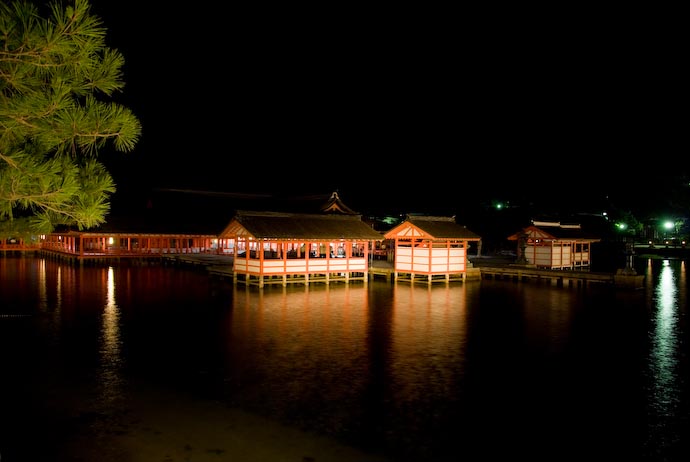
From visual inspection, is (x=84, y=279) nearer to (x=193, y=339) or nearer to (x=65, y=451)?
(x=193, y=339)

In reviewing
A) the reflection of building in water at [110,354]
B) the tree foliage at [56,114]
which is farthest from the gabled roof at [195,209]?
the tree foliage at [56,114]

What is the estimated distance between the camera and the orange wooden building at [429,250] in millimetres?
27641

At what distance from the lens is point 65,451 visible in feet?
22.5

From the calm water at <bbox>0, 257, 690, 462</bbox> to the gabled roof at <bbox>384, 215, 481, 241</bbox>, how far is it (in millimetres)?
5950

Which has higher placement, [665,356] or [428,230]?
[428,230]

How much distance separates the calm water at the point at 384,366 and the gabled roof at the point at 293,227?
3907mm

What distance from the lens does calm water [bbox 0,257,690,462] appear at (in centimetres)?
773

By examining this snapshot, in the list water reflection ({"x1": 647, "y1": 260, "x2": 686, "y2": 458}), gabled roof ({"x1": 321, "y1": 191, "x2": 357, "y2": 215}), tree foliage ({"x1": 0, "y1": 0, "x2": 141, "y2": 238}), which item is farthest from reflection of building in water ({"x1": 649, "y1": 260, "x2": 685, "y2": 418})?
gabled roof ({"x1": 321, "y1": 191, "x2": 357, "y2": 215})

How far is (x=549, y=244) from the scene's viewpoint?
34.0 metres

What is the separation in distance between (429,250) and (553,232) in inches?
434

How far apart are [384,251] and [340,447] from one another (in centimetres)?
3741

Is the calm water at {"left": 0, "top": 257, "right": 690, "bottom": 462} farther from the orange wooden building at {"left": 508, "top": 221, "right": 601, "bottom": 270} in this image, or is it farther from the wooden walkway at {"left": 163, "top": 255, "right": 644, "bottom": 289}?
the orange wooden building at {"left": 508, "top": 221, "right": 601, "bottom": 270}

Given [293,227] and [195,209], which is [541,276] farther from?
[195,209]

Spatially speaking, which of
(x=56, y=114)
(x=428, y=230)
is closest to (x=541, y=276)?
(x=428, y=230)
